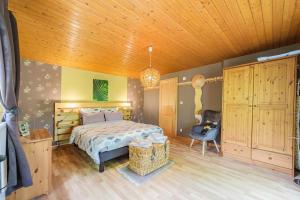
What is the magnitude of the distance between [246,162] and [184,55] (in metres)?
2.65

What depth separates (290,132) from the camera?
235 centimetres

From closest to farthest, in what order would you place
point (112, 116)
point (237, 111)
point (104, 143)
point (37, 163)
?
point (37, 163), point (104, 143), point (237, 111), point (112, 116)

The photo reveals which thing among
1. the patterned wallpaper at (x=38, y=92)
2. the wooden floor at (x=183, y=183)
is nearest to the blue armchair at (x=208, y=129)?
the wooden floor at (x=183, y=183)

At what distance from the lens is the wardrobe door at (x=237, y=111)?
2820 mm

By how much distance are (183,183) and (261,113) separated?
79.2 inches

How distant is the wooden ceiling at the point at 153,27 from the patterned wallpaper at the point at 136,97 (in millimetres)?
2502

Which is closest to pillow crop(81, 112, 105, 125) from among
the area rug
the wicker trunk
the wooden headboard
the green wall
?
the wooden headboard

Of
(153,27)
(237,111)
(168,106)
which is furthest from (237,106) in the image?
(168,106)

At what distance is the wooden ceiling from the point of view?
5.30 feet

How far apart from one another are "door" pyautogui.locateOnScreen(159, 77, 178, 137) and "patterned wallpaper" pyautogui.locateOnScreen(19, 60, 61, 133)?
3432mm

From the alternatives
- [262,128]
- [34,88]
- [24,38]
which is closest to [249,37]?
[262,128]

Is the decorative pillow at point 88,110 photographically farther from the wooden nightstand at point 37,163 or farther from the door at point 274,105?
the door at point 274,105

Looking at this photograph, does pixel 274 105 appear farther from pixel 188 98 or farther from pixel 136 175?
pixel 136 175

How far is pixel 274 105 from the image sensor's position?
253 centimetres
